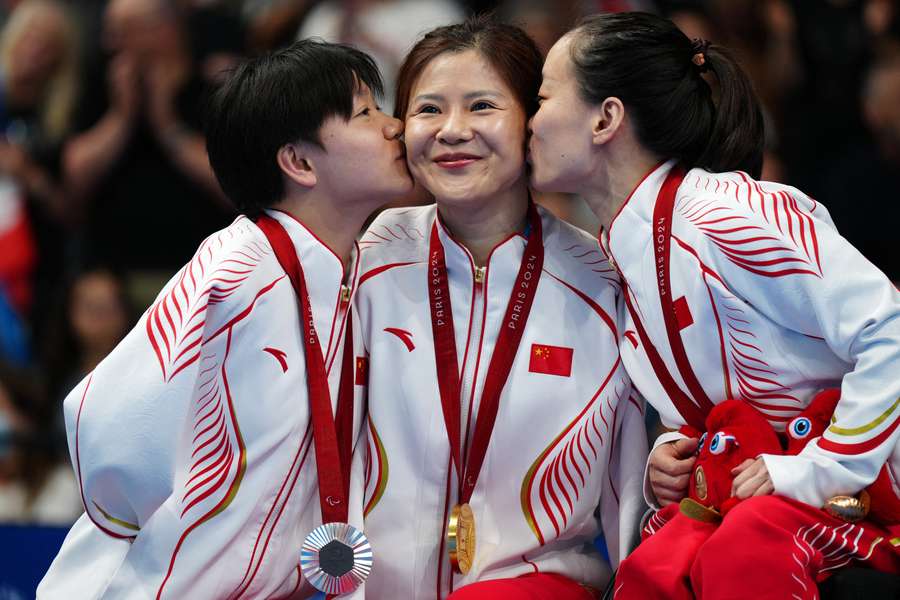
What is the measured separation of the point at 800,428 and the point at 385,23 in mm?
3089

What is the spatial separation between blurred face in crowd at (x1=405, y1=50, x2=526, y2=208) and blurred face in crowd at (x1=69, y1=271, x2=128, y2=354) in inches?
106

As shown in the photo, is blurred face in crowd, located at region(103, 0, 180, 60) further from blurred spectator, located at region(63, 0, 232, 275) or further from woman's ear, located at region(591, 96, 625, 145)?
woman's ear, located at region(591, 96, 625, 145)

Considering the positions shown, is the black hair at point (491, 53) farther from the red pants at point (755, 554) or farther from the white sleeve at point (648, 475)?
the red pants at point (755, 554)

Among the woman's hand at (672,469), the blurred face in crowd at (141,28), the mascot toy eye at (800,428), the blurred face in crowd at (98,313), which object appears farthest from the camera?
the blurred face in crowd at (141,28)

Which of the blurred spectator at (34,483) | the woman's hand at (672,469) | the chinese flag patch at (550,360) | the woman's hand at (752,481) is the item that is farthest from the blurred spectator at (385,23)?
the woman's hand at (752,481)

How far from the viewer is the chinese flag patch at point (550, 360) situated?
2.62 meters

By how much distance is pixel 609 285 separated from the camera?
270 cm

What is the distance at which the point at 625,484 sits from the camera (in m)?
2.66

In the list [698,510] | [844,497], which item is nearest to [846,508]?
[844,497]

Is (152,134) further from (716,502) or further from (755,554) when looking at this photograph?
(755,554)

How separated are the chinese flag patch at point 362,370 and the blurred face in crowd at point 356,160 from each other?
0.37 m

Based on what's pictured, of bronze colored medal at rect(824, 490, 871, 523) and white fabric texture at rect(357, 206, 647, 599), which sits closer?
bronze colored medal at rect(824, 490, 871, 523)

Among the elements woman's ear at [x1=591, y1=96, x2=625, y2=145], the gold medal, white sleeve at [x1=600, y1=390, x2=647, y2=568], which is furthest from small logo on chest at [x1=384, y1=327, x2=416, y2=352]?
woman's ear at [x1=591, y1=96, x2=625, y2=145]

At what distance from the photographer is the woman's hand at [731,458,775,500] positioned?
2160 millimetres
